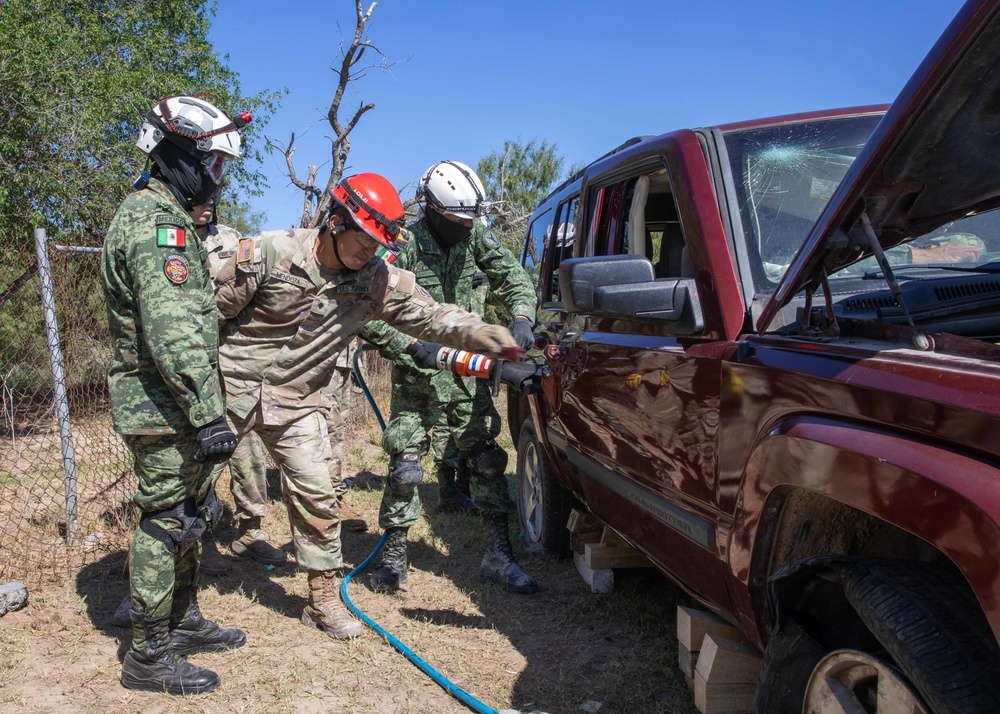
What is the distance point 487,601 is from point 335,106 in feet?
28.2

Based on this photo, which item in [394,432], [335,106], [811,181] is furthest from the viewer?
[335,106]

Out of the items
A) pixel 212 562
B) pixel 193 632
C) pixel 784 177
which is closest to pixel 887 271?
pixel 784 177

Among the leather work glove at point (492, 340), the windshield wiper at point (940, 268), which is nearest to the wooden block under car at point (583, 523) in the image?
the leather work glove at point (492, 340)

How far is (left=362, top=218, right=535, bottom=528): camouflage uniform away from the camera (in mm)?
4453

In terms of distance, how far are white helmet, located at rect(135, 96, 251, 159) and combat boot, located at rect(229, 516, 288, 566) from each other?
260 centimetres

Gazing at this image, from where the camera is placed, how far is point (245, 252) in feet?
11.7

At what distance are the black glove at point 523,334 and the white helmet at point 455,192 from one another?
68 centimetres

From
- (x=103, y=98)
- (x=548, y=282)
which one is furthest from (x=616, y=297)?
(x=103, y=98)

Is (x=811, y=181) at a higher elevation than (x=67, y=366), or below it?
higher

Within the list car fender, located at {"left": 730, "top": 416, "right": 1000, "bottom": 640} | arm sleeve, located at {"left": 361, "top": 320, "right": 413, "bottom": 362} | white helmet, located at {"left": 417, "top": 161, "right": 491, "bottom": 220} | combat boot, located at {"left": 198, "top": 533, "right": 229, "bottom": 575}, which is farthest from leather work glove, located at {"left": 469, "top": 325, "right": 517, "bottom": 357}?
combat boot, located at {"left": 198, "top": 533, "right": 229, "bottom": 575}

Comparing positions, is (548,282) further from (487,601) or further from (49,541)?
(49,541)

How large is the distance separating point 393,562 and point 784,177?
2914 mm

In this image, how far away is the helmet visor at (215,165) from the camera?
324cm

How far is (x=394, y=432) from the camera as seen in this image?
4.50 metres
